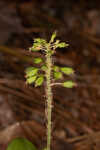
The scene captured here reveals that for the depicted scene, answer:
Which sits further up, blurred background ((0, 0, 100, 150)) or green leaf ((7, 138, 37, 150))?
blurred background ((0, 0, 100, 150))

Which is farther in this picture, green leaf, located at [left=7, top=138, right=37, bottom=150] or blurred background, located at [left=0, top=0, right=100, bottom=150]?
blurred background, located at [left=0, top=0, right=100, bottom=150]

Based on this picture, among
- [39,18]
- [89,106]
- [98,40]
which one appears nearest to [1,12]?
[39,18]

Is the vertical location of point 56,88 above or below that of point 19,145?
above

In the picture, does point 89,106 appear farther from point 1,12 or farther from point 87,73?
point 1,12

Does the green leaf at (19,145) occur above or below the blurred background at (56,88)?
below

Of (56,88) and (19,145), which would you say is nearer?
(19,145)

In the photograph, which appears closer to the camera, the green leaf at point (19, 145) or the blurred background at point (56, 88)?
the green leaf at point (19, 145)

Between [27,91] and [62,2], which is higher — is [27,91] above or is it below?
below

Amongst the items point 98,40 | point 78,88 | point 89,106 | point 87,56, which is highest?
point 98,40
